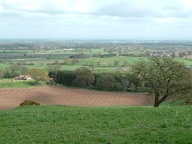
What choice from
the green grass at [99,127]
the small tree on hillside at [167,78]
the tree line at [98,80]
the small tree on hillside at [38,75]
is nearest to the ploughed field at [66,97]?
the tree line at [98,80]

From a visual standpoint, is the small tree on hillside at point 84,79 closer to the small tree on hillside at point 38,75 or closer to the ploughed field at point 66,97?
the ploughed field at point 66,97

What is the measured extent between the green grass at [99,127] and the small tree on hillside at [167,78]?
1307 centimetres

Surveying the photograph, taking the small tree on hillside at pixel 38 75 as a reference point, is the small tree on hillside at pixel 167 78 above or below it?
above

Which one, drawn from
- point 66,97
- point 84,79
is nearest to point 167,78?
point 66,97

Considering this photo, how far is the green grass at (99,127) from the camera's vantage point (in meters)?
10.2

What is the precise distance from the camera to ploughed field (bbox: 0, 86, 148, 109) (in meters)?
53.1

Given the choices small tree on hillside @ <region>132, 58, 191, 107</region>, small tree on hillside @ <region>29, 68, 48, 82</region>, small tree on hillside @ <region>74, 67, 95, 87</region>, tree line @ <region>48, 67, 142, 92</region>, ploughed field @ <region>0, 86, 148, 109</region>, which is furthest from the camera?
small tree on hillside @ <region>29, 68, 48, 82</region>

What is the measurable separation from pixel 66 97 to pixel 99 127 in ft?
154

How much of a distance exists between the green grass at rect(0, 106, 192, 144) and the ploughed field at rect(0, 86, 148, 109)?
35.6 metres

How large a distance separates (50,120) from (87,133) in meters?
4.74

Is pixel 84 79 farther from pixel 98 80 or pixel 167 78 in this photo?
pixel 167 78

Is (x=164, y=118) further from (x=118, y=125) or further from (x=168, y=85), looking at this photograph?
(x=168, y=85)

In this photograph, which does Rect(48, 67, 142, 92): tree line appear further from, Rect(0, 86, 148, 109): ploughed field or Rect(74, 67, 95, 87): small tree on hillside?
Rect(0, 86, 148, 109): ploughed field

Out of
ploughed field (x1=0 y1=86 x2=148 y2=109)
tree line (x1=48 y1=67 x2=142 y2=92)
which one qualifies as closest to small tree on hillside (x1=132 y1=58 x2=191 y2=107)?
ploughed field (x1=0 y1=86 x2=148 y2=109)
